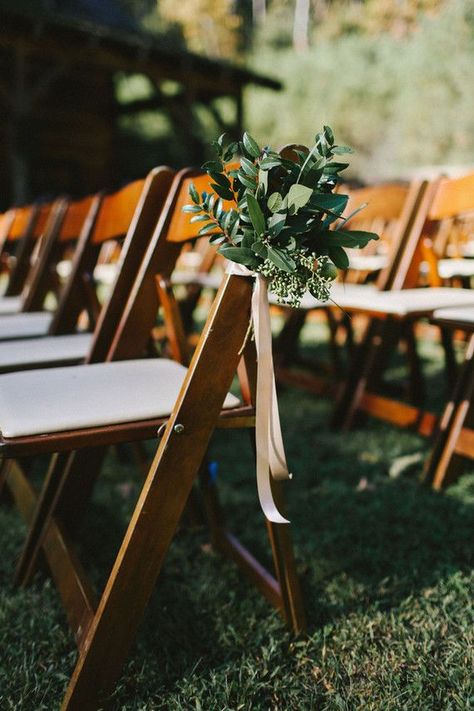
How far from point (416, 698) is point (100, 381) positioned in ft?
3.27

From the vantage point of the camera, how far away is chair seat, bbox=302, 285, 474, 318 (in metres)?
2.17

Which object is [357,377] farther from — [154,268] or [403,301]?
[154,268]

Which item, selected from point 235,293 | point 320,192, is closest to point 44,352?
point 235,293

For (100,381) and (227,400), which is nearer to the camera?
(227,400)

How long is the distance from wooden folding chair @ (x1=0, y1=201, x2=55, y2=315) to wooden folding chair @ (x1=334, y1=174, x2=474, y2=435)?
1.67 m

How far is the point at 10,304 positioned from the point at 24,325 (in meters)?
0.82

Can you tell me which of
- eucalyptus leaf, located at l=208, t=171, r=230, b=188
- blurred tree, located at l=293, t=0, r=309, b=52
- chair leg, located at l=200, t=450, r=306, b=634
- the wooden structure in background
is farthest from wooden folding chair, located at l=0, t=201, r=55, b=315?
blurred tree, located at l=293, t=0, r=309, b=52

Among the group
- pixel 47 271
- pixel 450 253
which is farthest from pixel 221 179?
pixel 450 253

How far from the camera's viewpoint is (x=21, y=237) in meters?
3.56

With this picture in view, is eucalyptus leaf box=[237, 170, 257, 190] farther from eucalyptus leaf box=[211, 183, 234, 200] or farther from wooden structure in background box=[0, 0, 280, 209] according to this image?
wooden structure in background box=[0, 0, 280, 209]

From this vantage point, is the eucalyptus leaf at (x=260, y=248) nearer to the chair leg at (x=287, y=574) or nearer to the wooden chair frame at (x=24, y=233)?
the chair leg at (x=287, y=574)

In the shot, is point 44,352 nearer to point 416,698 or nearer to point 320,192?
point 320,192

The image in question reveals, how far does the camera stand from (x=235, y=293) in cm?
117

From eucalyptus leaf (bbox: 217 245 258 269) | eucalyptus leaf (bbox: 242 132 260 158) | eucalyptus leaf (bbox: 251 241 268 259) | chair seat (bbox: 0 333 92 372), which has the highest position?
eucalyptus leaf (bbox: 242 132 260 158)
